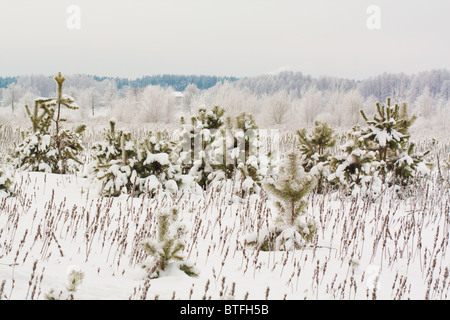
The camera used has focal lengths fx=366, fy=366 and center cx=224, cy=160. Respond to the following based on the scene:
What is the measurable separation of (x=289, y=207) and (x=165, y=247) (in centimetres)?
139

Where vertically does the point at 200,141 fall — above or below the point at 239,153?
above

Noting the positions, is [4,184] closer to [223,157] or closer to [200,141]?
[200,141]

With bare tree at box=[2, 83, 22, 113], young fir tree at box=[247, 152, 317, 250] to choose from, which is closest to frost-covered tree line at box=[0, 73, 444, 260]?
young fir tree at box=[247, 152, 317, 250]

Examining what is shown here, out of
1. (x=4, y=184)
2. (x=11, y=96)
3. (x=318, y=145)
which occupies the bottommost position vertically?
(x=4, y=184)

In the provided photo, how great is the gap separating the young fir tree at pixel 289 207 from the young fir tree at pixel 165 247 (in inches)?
36.8

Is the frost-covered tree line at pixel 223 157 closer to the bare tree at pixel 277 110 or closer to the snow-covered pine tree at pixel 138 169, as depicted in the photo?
the snow-covered pine tree at pixel 138 169

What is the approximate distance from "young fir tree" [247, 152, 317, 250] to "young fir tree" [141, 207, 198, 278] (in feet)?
3.07

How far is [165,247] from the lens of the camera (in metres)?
2.93

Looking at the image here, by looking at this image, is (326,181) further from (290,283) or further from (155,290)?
(155,290)

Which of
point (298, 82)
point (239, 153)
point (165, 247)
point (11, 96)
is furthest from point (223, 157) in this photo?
point (298, 82)

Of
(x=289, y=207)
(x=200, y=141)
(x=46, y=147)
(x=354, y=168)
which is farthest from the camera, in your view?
(x=46, y=147)

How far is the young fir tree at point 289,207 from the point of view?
358cm

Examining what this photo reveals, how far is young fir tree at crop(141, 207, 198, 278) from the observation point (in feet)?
9.56

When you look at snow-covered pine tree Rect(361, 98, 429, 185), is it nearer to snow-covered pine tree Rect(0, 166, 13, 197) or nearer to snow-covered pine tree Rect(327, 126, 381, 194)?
snow-covered pine tree Rect(327, 126, 381, 194)
